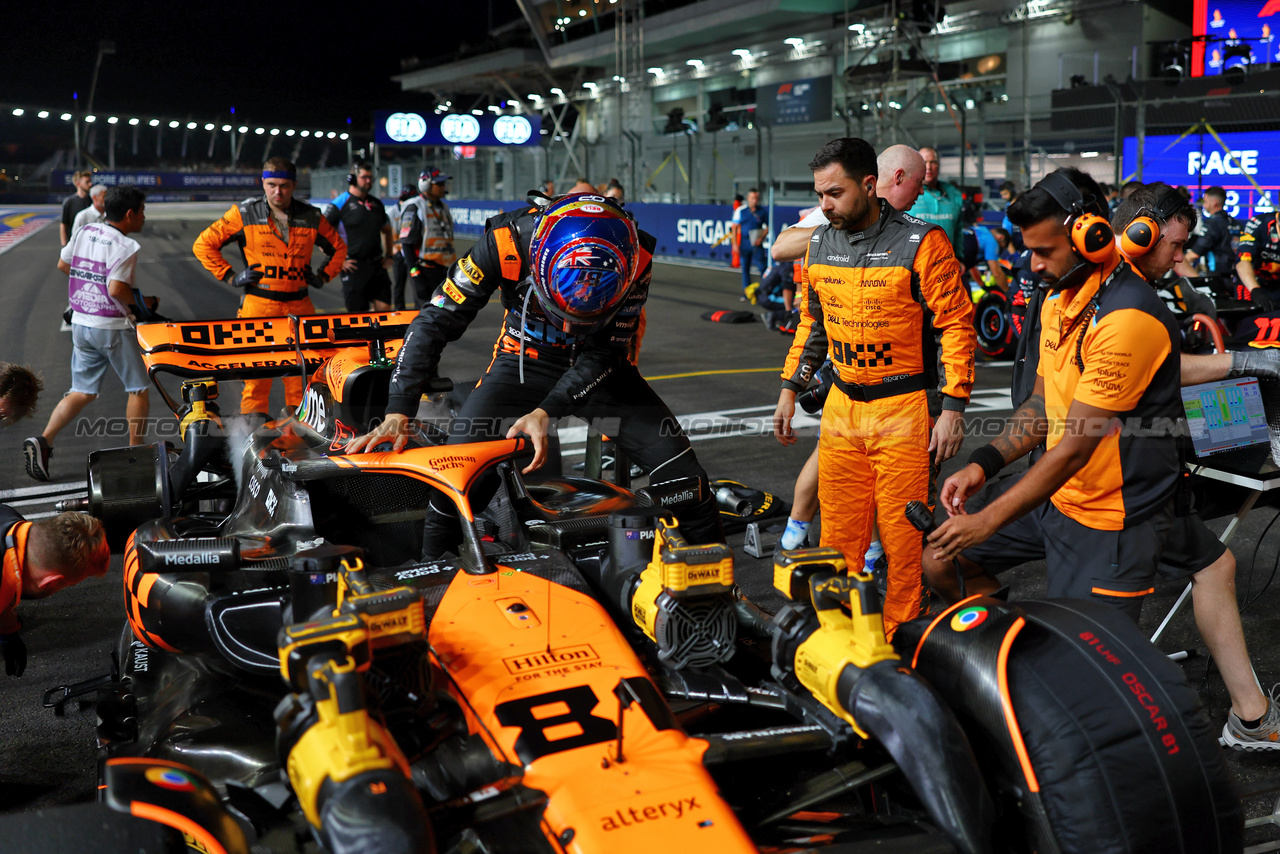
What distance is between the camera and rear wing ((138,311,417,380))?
17.2 feet

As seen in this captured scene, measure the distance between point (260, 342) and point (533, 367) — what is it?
2079 millimetres

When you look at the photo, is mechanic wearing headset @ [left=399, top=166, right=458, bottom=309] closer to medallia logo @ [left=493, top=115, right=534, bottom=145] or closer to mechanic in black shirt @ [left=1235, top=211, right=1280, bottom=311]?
mechanic in black shirt @ [left=1235, top=211, right=1280, bottom=311]

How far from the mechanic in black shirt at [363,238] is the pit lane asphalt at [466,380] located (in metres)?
1.17

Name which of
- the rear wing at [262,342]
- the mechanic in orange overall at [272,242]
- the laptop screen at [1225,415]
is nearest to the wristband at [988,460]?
the laptop screen at [1225,415]

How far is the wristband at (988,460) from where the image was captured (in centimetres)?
311

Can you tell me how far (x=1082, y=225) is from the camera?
2.82 m

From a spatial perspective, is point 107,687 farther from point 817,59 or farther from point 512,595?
point 817,59

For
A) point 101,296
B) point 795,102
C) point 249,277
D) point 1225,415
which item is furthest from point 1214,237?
point 795,102

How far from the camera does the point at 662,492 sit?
3805mm

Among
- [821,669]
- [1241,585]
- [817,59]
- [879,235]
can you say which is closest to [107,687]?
[821,669]

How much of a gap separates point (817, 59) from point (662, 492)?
29.8m

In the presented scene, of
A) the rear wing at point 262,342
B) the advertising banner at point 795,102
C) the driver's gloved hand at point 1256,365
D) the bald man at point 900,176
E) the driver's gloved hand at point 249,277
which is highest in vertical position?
the advertising banner at point 795,102

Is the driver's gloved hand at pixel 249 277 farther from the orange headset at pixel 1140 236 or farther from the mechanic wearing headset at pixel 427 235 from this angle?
the orange headset at pixel 1140 236

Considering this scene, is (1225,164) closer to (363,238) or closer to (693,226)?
(693,226)
